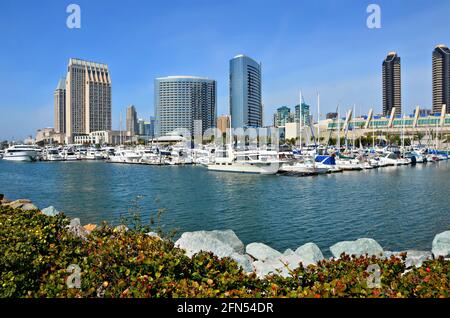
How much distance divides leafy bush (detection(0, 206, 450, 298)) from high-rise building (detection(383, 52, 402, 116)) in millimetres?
201005

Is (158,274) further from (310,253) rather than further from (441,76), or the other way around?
(441,76)

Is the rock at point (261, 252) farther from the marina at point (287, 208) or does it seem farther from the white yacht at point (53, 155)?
the white yacht at point (53, 155)

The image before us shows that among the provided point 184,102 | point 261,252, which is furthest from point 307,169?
point 184,102

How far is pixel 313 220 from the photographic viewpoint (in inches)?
863

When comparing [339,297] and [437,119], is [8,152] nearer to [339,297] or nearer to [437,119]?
[339,297]

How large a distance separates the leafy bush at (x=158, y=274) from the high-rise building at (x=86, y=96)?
188008mm

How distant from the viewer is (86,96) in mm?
187250

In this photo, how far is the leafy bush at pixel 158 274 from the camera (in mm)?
4871

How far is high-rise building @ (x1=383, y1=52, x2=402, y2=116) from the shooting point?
627ft

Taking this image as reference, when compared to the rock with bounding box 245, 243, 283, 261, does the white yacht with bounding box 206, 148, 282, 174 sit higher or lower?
higher

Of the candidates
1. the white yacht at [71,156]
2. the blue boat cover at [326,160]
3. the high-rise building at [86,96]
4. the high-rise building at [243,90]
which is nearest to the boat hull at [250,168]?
the blue boat cover at [326,160]

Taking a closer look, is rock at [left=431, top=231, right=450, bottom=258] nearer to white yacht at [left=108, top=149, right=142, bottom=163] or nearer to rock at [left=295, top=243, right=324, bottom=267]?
rock at [left=295, top=243, right=324, bottom=267]

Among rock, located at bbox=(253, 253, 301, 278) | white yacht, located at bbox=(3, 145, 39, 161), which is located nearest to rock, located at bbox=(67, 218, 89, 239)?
rock, located at bbox=(253, 253, 301, 278)
